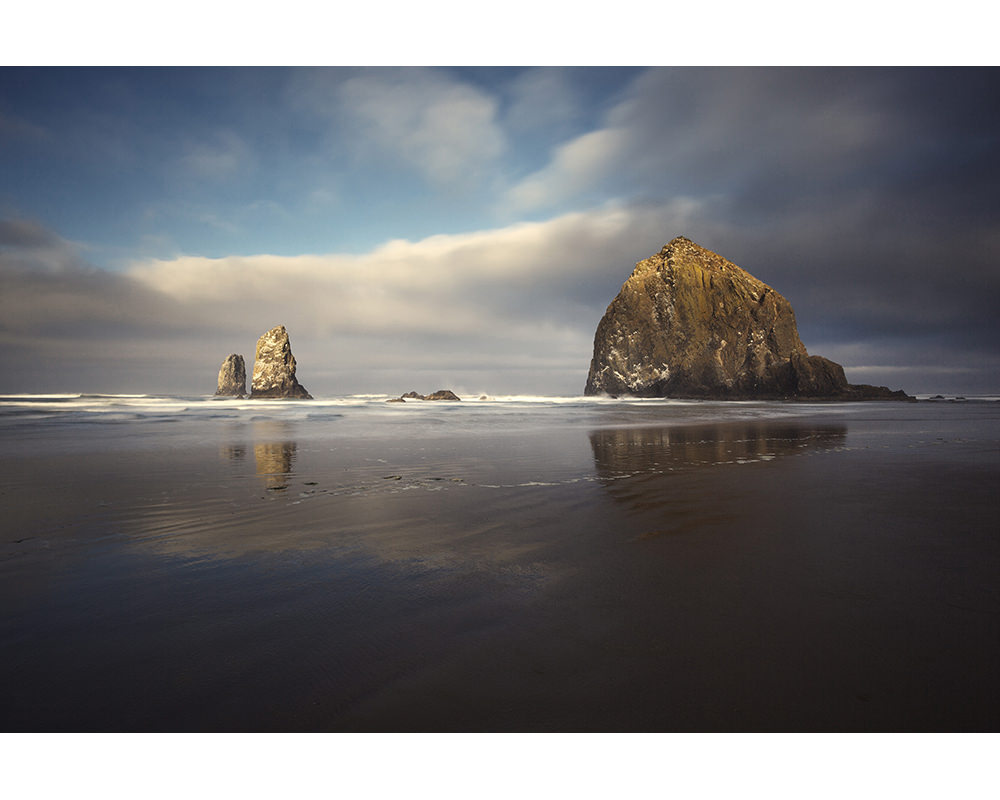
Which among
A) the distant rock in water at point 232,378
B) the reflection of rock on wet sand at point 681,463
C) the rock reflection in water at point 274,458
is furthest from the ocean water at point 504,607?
the distant rock in water at point 232,378

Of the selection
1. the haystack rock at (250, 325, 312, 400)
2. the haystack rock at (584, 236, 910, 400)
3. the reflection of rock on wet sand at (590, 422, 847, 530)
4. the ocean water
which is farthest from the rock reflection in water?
the haystack rock at (584, 236, 910, 400)

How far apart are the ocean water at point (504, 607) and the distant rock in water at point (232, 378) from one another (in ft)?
292

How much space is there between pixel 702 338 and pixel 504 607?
288 ft

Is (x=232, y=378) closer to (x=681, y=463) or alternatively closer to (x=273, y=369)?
(x=273, y=369)

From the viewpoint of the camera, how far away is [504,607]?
2.77 meters

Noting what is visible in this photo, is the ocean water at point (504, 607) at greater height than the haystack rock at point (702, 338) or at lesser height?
lesser

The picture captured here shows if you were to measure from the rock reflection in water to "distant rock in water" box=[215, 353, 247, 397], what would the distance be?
80976 mm

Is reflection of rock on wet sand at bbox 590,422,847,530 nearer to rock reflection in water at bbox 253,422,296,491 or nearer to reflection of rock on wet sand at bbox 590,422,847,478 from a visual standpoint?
reflection of rock on wet sand at bbox 590,422,847,478

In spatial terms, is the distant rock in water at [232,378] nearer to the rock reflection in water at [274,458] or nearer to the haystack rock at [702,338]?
the haystack rock at [702,338]

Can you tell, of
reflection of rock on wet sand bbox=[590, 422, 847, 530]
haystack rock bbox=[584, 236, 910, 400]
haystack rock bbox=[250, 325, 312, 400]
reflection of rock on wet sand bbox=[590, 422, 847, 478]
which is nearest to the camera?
reflection of rock on wet sand bbox=[590, 422, 847, 530]

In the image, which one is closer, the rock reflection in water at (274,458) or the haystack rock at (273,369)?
the rock reflection in water at (274,458)

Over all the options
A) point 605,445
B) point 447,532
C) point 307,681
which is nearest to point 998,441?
point 605,445

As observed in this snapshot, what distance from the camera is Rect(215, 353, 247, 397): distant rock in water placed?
84.8 m

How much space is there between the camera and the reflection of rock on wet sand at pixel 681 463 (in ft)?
17.9
